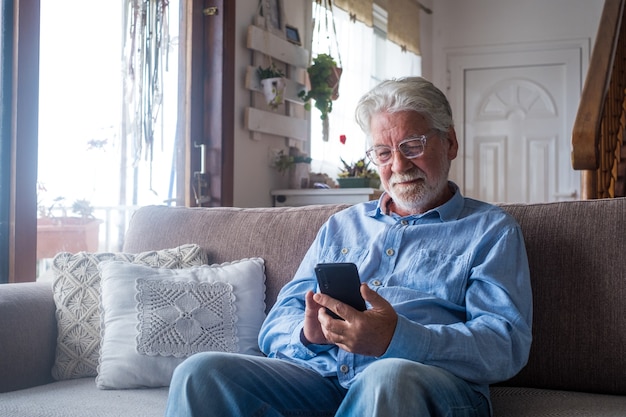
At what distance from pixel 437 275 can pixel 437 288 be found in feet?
0.09

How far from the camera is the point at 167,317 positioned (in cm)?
201

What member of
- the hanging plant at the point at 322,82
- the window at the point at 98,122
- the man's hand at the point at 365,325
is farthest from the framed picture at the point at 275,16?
the man's hand at the point at 365,325

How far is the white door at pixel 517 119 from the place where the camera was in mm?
5805

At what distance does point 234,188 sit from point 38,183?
43.2 inches

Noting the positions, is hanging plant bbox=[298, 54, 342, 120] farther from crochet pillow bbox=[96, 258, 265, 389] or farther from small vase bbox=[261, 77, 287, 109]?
crochet pillow bbox=[96, 258, 265, 389]

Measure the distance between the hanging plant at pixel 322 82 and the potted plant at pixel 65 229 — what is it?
1.41 meters

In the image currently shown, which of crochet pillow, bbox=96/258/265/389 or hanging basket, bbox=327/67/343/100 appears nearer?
crochet pillow, bbox=96/258/265/389

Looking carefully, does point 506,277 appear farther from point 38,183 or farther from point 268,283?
point 38,183

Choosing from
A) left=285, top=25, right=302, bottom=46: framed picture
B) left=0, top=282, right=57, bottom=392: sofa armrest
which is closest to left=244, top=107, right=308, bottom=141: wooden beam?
left=285, top=25, right=302, bottom=46: framed picture

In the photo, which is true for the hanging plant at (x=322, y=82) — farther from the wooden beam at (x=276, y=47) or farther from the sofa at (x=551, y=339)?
the sofa at (x=551, y=339)

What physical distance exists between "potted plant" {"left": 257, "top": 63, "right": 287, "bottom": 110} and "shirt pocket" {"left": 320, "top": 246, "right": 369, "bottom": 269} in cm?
217

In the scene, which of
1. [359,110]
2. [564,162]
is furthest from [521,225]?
[564,162]

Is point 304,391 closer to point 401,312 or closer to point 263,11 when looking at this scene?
point 401,312

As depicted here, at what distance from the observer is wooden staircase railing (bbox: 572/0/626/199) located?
2707 millimetres
